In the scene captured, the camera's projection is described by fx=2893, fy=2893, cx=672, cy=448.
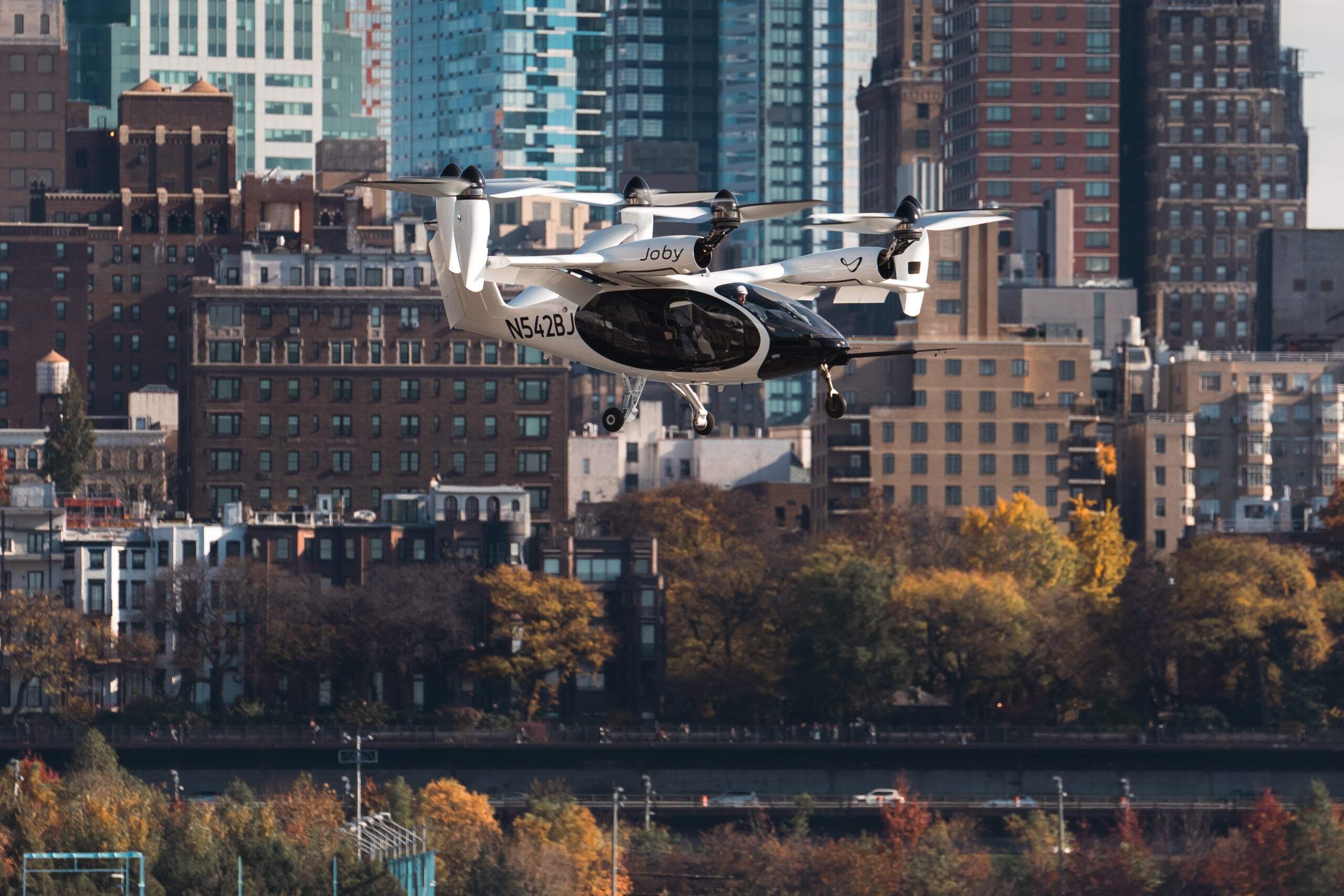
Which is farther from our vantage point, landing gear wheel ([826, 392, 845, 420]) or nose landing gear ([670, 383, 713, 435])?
nose landing gear ([670, 383, 713, 435])

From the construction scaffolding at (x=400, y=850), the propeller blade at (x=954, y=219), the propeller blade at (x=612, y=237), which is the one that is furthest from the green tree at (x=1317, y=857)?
the propeller blade at (x=612, y=237)

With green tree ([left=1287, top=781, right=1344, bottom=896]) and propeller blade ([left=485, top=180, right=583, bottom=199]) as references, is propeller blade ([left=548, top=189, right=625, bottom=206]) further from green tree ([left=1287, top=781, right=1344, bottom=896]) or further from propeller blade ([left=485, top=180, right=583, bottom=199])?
green tree ([left=1287, top=781, right=1344, bottom=896])

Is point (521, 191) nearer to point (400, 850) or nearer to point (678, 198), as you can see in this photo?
point (678, 198)

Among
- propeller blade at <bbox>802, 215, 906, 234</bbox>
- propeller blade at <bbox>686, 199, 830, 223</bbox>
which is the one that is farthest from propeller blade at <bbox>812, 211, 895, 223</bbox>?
propeller blade at <bbox>686, 199, 830, 223</bbox>

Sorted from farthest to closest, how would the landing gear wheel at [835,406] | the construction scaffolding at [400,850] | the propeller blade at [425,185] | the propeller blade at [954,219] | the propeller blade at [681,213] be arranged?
the construction scaffolding at [400,850] → the propeller blade at [681,213] → the propeller blade at [954,219] → the landing gear wheel at [835,406] → the propeller blade at [425,185]

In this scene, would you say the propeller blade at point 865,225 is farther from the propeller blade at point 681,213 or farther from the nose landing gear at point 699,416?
the nose landing gear at point 699,416

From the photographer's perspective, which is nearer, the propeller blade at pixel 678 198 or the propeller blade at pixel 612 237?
the propeller blade at pixel 678 198

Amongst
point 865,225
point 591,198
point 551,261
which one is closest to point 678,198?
point 591,198
